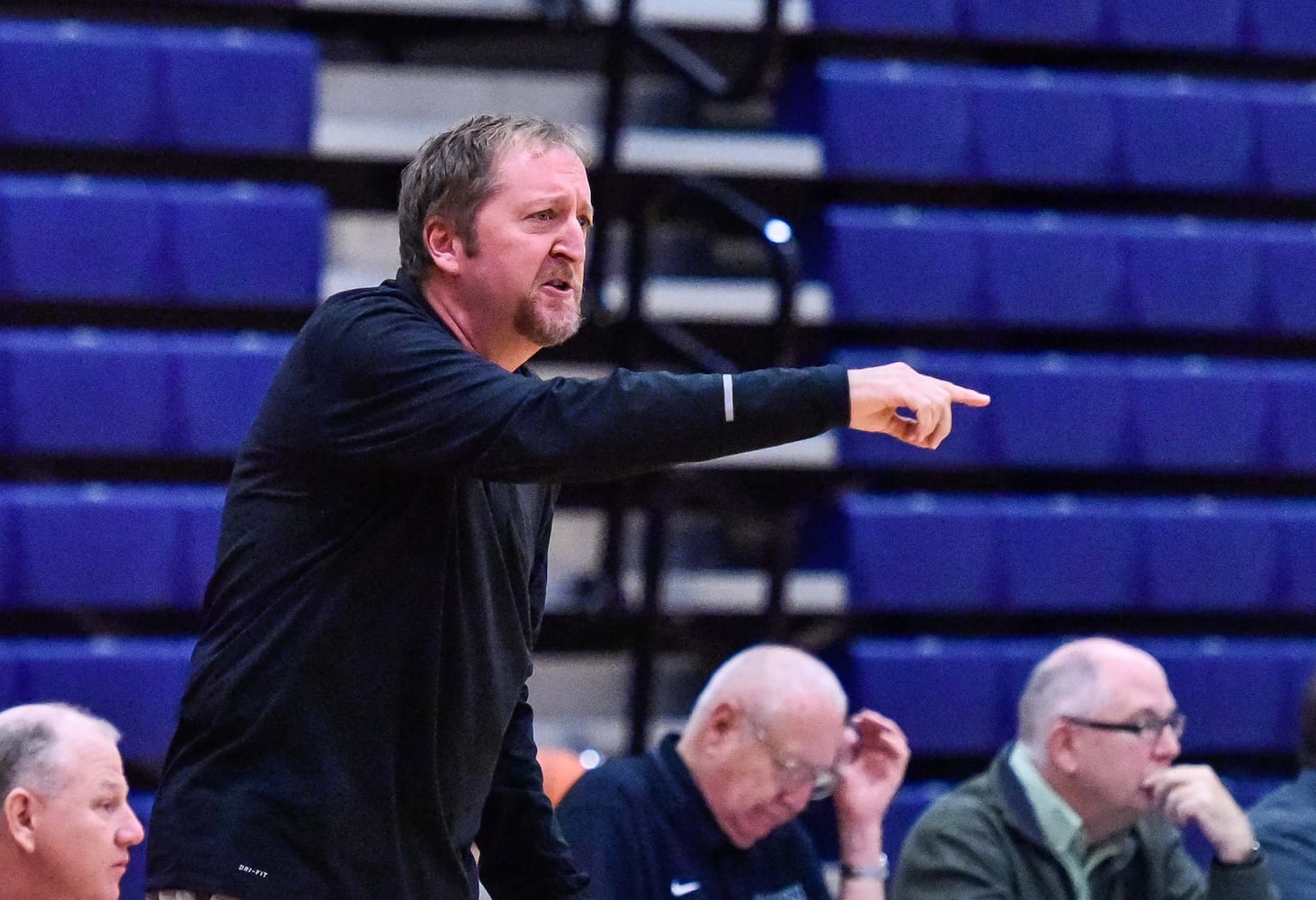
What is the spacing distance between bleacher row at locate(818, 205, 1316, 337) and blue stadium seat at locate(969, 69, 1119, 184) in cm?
12

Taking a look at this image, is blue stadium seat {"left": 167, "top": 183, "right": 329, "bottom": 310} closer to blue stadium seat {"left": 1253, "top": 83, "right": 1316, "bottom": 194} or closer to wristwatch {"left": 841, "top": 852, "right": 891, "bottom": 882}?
wristwatch {"left": 841, "top": 852, "right": 891, "bottom": 882}

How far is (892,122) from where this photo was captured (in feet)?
15.7

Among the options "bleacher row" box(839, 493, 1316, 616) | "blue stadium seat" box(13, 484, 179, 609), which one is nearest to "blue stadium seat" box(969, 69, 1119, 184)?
"bleacher row" box(839, 493, 1316, 616)

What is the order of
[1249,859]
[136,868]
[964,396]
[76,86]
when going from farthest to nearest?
1. [76,86]
2. [136,868]
3. [1249,859]
4. [964,396]

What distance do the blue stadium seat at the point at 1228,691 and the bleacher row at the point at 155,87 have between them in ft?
8.38

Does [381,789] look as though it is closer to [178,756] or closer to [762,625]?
[178,756]

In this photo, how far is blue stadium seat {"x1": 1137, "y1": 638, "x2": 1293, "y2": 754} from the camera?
15.6ft

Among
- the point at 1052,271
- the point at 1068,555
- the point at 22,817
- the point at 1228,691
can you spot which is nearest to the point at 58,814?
the point at 22,817

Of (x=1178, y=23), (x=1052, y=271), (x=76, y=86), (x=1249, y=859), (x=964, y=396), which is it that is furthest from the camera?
(x=1178, y=23)

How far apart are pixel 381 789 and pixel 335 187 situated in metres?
3.11

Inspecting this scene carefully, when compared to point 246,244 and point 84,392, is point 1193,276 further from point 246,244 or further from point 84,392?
point 84,392

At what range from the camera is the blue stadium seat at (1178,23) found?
504 centimetres

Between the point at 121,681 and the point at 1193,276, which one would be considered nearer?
the point at 121,681

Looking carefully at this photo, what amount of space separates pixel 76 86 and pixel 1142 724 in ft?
8.91
